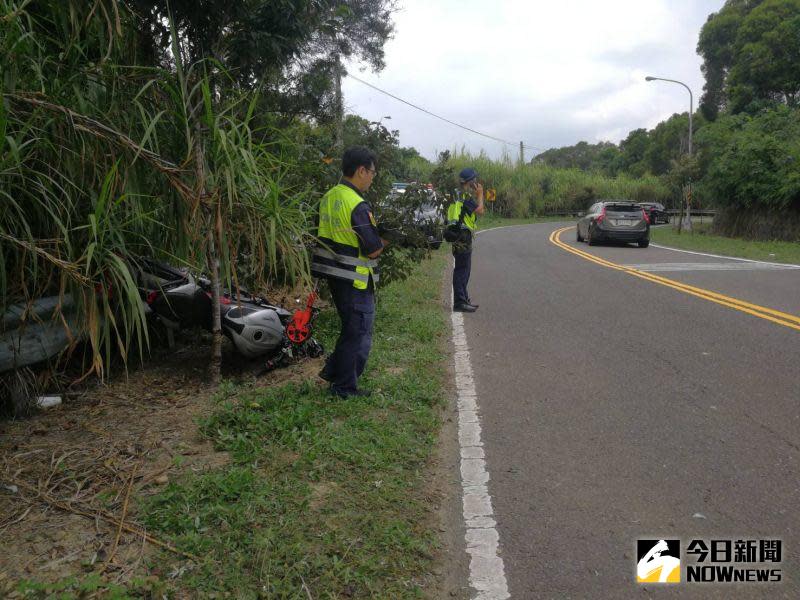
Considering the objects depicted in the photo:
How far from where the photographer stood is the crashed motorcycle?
5605mm

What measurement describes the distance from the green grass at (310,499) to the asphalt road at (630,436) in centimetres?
48

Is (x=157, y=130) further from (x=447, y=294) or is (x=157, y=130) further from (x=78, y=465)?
(x=447, y=294)

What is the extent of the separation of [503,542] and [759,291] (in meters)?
8.61

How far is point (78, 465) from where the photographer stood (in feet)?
12.4

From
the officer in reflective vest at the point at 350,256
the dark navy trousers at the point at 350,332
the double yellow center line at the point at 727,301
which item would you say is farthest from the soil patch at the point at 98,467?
the double yellow center line at the point at 727,301

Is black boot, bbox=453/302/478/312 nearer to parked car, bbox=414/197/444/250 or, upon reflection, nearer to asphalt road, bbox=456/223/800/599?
asphalt road, bbox=456/223/800/599

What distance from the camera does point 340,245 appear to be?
474cm

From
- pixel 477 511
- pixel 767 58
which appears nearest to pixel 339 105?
pixel 477 511

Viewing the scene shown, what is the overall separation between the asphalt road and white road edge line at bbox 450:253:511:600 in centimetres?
5

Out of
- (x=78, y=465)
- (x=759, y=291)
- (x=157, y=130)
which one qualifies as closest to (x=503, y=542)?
(x=78, y=465)

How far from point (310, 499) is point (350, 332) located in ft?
5.38

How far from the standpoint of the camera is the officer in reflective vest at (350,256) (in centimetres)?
465

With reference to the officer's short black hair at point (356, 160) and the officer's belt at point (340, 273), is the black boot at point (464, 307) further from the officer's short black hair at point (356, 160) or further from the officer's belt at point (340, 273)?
the officer's short black hair at point (356, 160)

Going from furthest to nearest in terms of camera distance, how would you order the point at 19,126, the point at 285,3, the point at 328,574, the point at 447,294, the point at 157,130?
the point at 447,294 < the point at 285,3 < the point at 157,130 < the point at 19,126 < the point at 328,574
